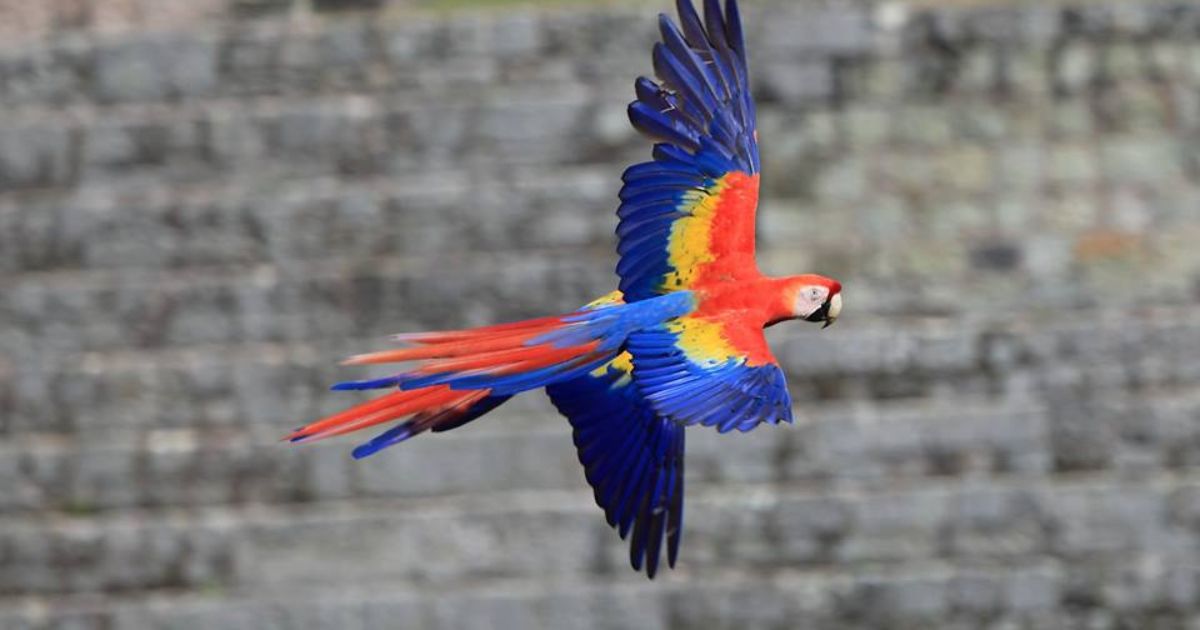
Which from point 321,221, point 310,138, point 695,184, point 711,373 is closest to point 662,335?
point 711,373

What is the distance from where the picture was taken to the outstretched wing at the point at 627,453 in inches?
153

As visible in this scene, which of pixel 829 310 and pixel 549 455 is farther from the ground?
pixel 829 310

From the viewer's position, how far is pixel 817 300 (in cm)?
356

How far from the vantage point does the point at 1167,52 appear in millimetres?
8172

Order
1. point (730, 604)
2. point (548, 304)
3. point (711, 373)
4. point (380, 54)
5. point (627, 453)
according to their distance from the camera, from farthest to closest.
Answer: point (380, 54) < point (548, 304) < point (730, 604) < point (627, 453) < point (711, 373)

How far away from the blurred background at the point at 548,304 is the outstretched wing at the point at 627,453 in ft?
9.98

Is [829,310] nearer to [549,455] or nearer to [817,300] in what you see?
[817,300]

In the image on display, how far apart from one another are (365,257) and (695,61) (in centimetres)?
416

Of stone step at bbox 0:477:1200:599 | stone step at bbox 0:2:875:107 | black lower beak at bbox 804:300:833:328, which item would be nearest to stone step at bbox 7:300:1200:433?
stone step at bbox 0:477:1200:599

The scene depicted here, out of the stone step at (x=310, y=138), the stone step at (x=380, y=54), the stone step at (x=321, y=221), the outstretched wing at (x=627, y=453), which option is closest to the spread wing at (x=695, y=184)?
the outstretched wing at (x=627, y=453)

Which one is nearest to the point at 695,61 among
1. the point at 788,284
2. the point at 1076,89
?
the point at 788,284

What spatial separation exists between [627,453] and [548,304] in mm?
3623

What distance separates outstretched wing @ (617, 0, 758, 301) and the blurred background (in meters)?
3.33

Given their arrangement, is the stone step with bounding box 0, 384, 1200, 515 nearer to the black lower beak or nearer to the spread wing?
the spread wing
